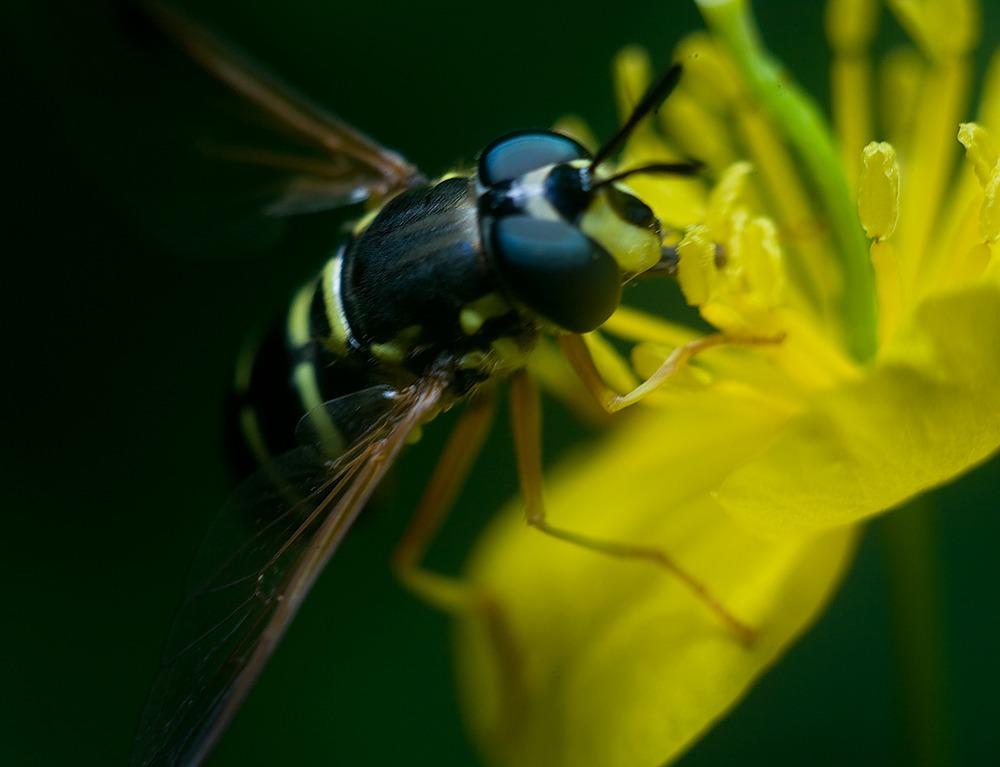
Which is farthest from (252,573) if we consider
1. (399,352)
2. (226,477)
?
(226,477)

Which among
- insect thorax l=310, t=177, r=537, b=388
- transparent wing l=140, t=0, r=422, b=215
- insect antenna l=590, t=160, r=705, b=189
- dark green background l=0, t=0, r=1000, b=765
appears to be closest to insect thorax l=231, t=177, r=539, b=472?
insect thorax l=310, t=177, r=537, b=388

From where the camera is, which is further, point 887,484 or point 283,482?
point 283,482

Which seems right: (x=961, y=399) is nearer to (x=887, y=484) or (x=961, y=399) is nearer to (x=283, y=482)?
(x=887, y=484)

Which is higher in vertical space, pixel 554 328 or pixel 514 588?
pixel 554 328

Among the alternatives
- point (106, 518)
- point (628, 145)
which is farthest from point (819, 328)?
point (106, 518)

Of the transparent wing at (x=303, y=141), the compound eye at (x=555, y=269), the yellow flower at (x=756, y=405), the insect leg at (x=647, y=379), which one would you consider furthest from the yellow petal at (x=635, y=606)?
the transparent wing at (x=303, y=141)

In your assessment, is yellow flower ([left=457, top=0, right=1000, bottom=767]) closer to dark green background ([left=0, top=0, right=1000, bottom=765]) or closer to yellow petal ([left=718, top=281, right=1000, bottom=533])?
yellow petal ([left=718, top=281, right=1000, bottom=533])
